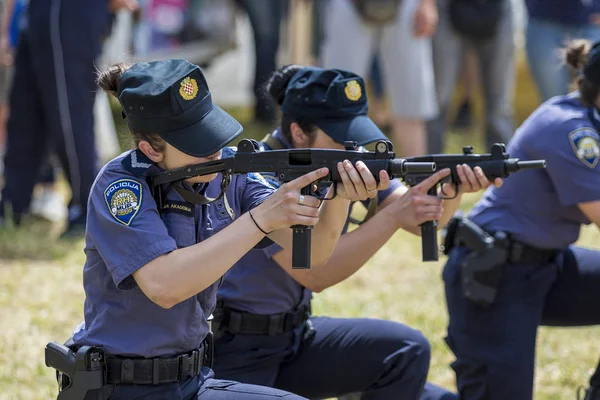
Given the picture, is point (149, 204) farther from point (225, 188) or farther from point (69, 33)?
point (69, 33)

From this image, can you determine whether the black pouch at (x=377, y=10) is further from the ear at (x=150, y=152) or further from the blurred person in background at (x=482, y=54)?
the ear at (x=150, y=152)

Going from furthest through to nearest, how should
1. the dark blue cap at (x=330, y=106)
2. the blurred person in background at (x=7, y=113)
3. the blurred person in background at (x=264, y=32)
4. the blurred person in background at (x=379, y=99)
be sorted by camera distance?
1. the blurred person in background at (x=379, y=99)
2. the blurred person in background at (x=264, y=32)
3. the blurred person in background at (x=7, y=113)
4. the dark blue cap at (x=330, y=106)

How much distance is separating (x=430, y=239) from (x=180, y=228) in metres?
0.93

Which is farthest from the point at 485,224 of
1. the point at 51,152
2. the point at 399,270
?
the point at 51,152

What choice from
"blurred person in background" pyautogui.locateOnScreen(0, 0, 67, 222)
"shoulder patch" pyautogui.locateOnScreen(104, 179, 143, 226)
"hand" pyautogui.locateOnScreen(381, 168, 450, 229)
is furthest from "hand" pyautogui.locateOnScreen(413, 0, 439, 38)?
"shoulder patch" pyautogui.locateOnScreen(104, 179, 143, 226)

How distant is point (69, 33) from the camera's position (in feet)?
19.0

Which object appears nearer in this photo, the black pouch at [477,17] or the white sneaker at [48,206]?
the white sneaker at [48,206]

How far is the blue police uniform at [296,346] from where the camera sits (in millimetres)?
3254

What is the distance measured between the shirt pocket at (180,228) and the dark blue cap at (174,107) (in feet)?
0.68

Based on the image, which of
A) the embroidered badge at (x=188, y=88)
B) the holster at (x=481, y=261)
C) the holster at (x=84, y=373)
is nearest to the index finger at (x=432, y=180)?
the holster at (x=481, y=261)

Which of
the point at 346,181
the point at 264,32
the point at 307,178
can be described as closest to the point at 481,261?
the point at 346,181

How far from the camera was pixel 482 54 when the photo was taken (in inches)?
300

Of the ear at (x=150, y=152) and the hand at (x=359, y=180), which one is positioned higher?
the ear at (x=150, y=152)

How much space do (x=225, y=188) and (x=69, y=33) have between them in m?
3.43
